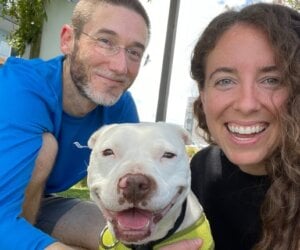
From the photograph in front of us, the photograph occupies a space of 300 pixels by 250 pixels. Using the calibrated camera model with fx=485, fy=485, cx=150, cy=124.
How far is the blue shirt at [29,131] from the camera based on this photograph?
89.7 inches

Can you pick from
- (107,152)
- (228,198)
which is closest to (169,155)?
(107,152)

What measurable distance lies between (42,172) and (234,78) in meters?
1.19

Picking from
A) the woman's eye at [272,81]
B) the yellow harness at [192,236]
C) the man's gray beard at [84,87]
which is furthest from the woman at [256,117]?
the man's gray beard at [84,87]

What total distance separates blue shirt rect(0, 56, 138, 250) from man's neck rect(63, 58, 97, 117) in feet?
0.13

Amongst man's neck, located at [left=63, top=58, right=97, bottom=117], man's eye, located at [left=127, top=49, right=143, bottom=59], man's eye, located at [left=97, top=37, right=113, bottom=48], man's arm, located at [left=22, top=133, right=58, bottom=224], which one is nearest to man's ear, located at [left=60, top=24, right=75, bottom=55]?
man's neck, located at [left=63, top=58, right=97, bottom=117]

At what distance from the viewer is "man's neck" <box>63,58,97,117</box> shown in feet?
9.42

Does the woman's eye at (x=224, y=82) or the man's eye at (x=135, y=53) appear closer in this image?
the woman's eye at (x=224, y=82)

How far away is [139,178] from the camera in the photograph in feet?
6.06

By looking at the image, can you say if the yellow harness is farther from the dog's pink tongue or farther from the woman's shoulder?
the woman's shoulder

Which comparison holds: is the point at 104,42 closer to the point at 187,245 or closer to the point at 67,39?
the point at 67,39

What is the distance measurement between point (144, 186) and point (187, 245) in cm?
53

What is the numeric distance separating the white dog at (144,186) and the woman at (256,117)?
254mm

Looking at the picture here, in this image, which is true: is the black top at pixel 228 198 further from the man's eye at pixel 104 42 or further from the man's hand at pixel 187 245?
the man's eye at pixel 104 42

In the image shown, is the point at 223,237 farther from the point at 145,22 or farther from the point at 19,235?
the point at 145,22
